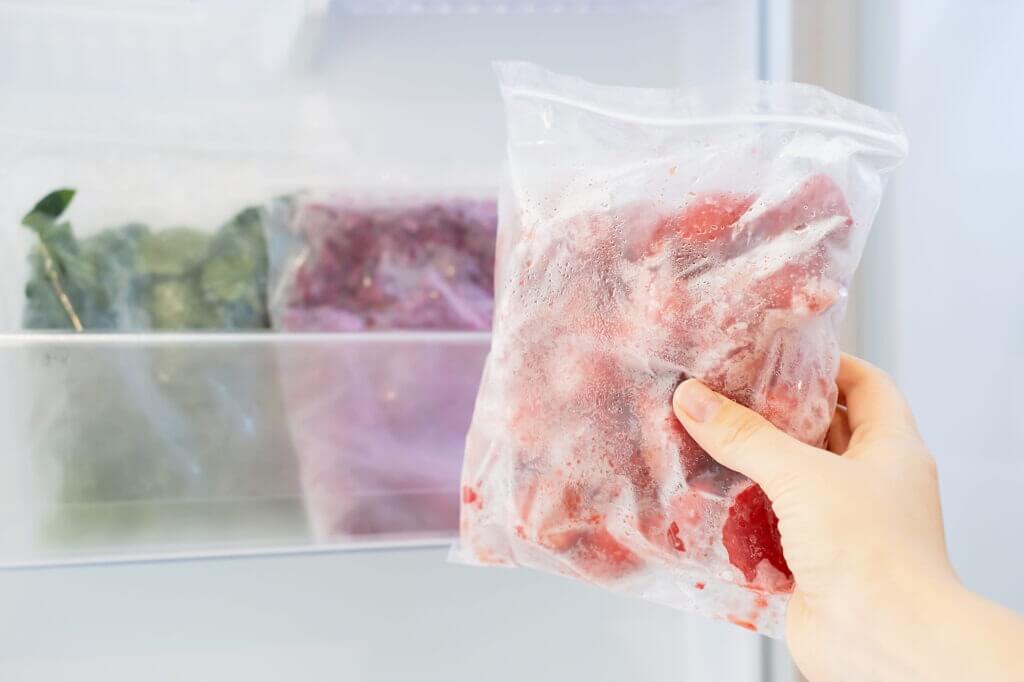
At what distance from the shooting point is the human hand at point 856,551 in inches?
19.1

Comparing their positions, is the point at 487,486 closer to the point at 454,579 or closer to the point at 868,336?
the point at 454,579

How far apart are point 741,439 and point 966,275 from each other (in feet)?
1.43

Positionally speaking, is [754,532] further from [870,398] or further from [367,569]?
[367,569]

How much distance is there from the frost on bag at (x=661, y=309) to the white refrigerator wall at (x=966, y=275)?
24 cm

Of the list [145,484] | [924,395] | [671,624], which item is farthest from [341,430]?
[924,395]

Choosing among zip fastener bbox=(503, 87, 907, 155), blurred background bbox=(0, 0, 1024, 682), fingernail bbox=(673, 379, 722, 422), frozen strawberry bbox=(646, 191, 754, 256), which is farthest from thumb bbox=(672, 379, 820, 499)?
blurred background bbox=(0, 0, 1024, 682)

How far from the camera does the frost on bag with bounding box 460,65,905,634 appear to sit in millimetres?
551

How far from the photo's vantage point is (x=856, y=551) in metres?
0.50

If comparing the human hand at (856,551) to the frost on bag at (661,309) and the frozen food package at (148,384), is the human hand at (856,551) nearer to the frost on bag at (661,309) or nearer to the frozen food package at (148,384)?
the frost on bag at (661,309)

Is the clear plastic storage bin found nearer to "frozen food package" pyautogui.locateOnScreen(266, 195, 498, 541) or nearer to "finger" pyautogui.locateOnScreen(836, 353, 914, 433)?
"frozen food package" pyautogui.locateOnScreen(266, 195, 498, 541)

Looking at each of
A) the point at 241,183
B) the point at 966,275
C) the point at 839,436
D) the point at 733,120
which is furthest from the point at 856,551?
the point at 241,183

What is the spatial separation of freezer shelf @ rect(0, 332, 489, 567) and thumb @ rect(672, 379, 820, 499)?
0.31 m

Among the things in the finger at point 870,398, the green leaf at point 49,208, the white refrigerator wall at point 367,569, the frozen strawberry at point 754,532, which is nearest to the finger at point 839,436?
the finger at point 870,398

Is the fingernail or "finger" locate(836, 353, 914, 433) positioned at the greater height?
the fingernail
